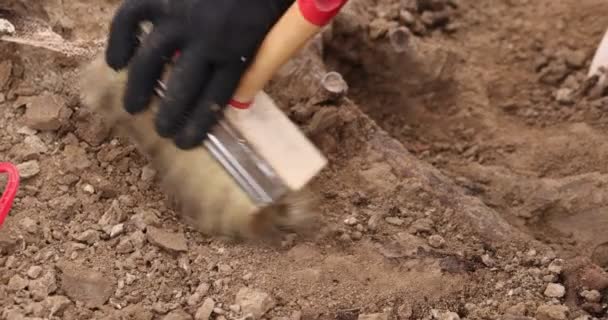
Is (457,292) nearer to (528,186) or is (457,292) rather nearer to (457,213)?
(457,213)

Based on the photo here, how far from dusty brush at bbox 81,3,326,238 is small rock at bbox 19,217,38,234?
0.26 meters

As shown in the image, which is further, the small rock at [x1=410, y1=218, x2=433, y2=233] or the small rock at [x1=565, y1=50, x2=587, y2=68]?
the small rock at [x1=565, y1=50, x2=587, y2=68]

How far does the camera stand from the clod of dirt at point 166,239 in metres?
1.68

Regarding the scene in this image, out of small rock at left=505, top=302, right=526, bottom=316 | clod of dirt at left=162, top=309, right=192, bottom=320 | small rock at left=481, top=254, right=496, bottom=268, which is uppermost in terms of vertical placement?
small rock at left=505, top=302, right=526, bottom=316

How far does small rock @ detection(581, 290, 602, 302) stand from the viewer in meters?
1.68

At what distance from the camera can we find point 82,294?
5.29ft

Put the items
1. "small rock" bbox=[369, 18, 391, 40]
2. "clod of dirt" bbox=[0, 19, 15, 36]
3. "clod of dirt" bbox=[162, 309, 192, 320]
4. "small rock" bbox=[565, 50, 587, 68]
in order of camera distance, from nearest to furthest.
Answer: "clod of dirt" bbox=[162, 309, 192, 320]
"clod of dirt" bbox=[0, 19, 15, 36]
"small rock" bbox=[369, 18, 391, 40]
"small rock" bbox=[565, 50, 587, 68]

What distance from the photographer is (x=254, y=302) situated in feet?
5.30

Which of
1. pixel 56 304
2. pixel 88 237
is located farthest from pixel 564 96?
pixel 56 304

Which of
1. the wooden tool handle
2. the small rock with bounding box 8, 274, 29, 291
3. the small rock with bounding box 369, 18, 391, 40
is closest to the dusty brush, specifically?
the wooden tool handle

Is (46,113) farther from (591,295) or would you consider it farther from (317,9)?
(591,295)

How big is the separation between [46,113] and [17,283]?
0.39 meters

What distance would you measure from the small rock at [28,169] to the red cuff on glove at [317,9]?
0.66 meters

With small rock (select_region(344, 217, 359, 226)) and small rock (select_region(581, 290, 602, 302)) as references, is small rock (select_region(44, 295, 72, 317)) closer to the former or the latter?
small rock (select_region(344, 217, 359, 226))
